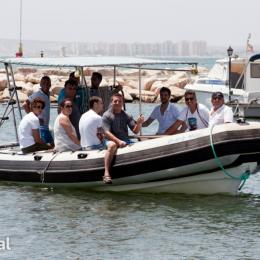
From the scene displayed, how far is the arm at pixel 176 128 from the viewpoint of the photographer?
14.5 m

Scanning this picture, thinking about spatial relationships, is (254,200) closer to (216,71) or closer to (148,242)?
(148,242)

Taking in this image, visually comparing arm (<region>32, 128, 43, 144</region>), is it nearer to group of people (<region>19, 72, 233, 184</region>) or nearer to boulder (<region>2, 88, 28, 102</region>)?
group of people (<region>19, 72, 233, 184</region>)

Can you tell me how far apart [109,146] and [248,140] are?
1.95 metres

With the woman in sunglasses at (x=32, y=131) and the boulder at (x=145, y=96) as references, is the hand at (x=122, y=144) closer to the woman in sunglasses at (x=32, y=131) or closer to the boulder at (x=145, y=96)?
→ the woman in sunglasses at (x=32, y=131)

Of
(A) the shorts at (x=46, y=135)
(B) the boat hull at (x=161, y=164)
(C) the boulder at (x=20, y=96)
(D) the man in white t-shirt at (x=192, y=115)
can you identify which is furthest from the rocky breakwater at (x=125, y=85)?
(D) the man in white t-shirt at (x=192, y=115)

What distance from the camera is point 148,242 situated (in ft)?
36.4

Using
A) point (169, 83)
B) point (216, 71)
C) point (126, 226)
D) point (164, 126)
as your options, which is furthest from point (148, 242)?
point (169, 83)

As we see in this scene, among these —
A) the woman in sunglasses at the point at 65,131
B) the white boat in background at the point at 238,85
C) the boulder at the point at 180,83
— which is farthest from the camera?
the boulder at the point at 180,83

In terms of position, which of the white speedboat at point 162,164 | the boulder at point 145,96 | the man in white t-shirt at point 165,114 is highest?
the man in white t-shirt at point 165,114

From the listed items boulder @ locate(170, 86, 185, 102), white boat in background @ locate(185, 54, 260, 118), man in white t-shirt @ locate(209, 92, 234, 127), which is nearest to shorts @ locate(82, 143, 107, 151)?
man in white t-shirt @ locate(209, 92, 234, 127)

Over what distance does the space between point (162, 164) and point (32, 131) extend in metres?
2.31

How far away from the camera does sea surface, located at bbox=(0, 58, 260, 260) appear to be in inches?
421

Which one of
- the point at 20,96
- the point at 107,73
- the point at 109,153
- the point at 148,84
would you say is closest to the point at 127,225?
the point at 109,153

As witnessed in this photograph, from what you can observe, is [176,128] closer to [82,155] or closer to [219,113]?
[219,113]
